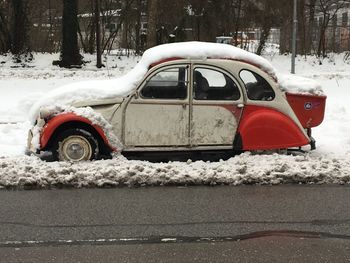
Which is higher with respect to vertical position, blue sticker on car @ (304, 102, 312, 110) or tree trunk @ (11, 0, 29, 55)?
tree trunk @ (11, 0, 29, 55)

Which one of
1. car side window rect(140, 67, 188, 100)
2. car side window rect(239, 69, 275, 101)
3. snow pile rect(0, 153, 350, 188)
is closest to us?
snow pile rect(0, 153, 350, 188)

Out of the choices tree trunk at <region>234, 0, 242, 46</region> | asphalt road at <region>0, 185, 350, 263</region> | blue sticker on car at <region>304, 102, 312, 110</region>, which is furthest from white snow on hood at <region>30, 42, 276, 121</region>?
tree trunk at <region>234, 0, 242, 46</region>

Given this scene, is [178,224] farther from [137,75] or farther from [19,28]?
[19,28]

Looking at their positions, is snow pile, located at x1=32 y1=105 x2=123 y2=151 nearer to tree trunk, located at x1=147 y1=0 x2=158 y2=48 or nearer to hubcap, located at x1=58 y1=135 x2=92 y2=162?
hubcap, located at x1=58 y1=135 x2=92 y2=162

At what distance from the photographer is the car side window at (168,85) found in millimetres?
8008

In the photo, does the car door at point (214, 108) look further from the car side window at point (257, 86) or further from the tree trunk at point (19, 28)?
the tree trunk at point (19, 28)

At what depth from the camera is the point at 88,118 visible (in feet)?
25.7

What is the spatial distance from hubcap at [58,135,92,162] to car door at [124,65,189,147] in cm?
57

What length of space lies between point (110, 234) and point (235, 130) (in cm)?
325

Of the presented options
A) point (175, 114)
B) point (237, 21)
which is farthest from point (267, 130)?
point (237, 21)

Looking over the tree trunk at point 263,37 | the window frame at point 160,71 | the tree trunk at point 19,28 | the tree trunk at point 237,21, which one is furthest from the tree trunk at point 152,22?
the window frame at point 160,71

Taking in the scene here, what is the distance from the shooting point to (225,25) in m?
30.2

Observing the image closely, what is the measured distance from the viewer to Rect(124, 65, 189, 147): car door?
7.95 meters

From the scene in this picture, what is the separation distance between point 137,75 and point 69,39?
17.0 metres
